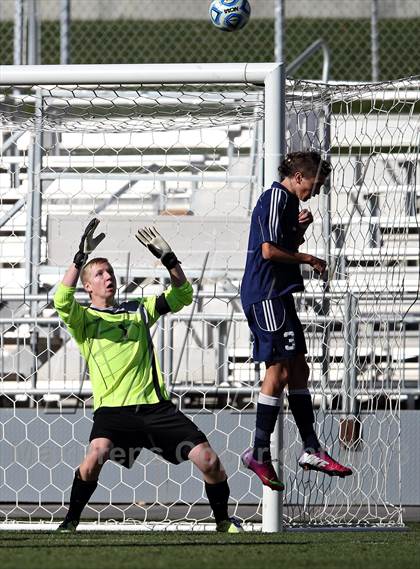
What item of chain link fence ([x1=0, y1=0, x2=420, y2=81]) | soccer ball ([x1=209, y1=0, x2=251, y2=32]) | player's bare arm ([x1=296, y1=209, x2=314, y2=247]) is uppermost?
chain link fence ([x1=0, y1=0, x2=420, y2=81])

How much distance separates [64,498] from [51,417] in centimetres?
59

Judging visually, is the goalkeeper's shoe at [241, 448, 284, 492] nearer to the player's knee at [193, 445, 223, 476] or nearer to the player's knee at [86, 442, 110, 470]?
the player's knee at [193, 445, 223, 476]

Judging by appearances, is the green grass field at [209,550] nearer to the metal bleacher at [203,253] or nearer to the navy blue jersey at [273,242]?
the navy blue jersey at [273,242]

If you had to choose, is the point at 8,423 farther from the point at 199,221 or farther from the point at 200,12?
the point at 200,12

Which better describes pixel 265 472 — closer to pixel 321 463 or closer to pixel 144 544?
pixel 321 463

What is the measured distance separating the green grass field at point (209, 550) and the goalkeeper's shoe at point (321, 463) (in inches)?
13.4

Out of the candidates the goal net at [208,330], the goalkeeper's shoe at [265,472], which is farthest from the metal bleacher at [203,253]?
the goalkeeper's shoe at [265,472]

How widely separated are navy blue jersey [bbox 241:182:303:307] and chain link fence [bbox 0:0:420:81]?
531cm

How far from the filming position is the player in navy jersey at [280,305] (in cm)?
595

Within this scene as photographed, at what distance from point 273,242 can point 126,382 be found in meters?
1.13

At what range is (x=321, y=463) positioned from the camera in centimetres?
593

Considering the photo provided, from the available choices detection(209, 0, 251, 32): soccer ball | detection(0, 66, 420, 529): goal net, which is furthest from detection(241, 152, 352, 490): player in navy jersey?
detection(209, 0, 251, 32): soccer ball

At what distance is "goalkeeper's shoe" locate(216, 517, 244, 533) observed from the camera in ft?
21.2

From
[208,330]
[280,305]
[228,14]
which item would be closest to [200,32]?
[208,330]
